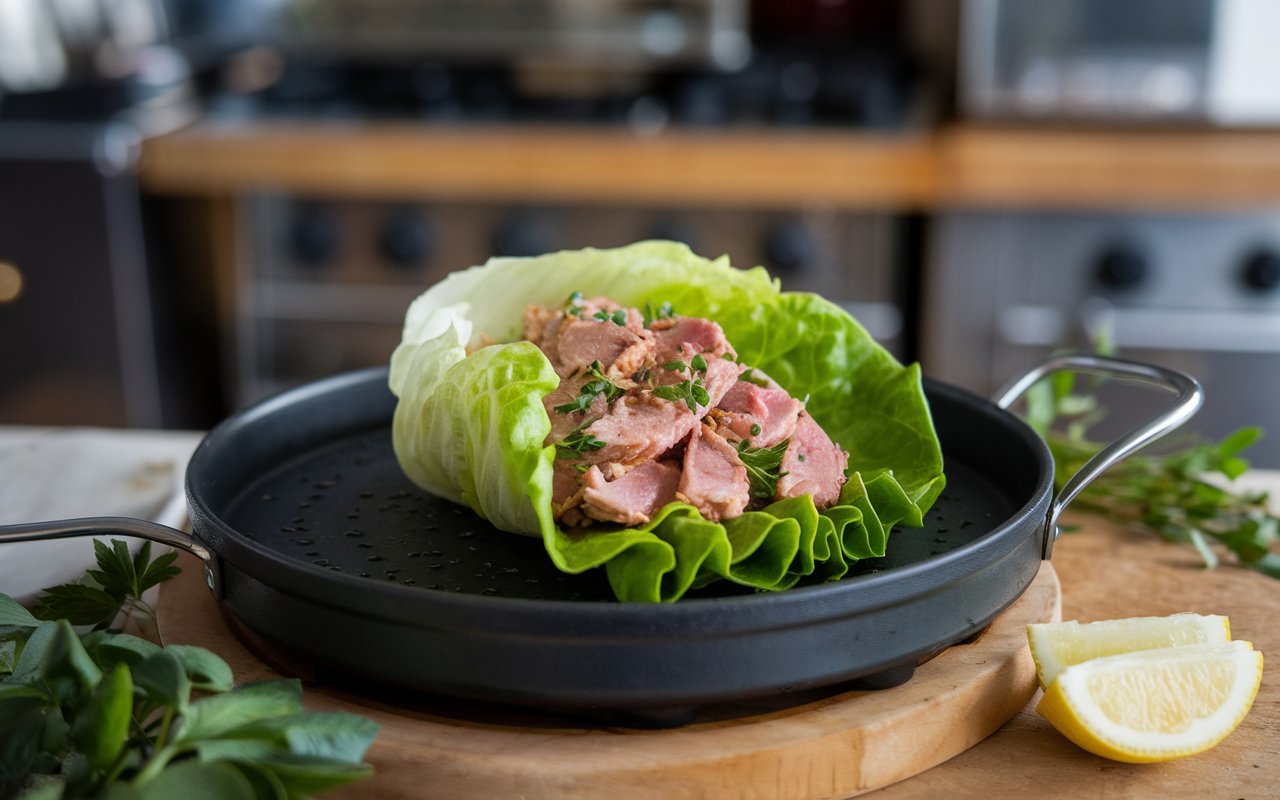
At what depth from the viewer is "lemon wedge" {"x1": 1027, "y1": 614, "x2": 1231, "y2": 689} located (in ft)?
3.47

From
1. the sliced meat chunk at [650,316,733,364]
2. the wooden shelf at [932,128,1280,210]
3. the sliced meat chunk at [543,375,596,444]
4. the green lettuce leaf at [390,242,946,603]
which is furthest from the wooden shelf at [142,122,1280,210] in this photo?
the sliced meat chunk at [543,375,596,444]

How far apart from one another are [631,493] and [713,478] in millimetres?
72

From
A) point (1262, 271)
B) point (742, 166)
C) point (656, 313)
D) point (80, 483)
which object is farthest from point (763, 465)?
point (1262, 271)

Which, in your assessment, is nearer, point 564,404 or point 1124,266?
point 564,404

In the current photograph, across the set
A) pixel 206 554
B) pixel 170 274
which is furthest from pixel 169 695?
pixel 170 274

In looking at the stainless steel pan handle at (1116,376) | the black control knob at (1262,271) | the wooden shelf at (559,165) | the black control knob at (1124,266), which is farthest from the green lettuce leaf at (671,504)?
the black control knob at (1262,271)

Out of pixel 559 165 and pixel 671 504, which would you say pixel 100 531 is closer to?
pixel 671 504

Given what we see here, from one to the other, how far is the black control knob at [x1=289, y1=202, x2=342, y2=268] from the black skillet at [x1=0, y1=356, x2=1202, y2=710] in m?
1.63

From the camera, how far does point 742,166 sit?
271cm

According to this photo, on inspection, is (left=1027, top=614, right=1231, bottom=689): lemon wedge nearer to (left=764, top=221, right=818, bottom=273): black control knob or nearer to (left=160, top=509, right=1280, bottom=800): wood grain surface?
(left=160, top=509, right=1280, bottom=800): wood grain surface

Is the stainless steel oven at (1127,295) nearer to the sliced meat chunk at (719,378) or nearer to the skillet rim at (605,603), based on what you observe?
the sliced meat chunk at (719,378)

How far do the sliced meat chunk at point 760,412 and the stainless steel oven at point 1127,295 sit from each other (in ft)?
5.32

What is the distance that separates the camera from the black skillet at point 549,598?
3.05 ft

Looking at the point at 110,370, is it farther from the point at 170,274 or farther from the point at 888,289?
the point at 888,289
